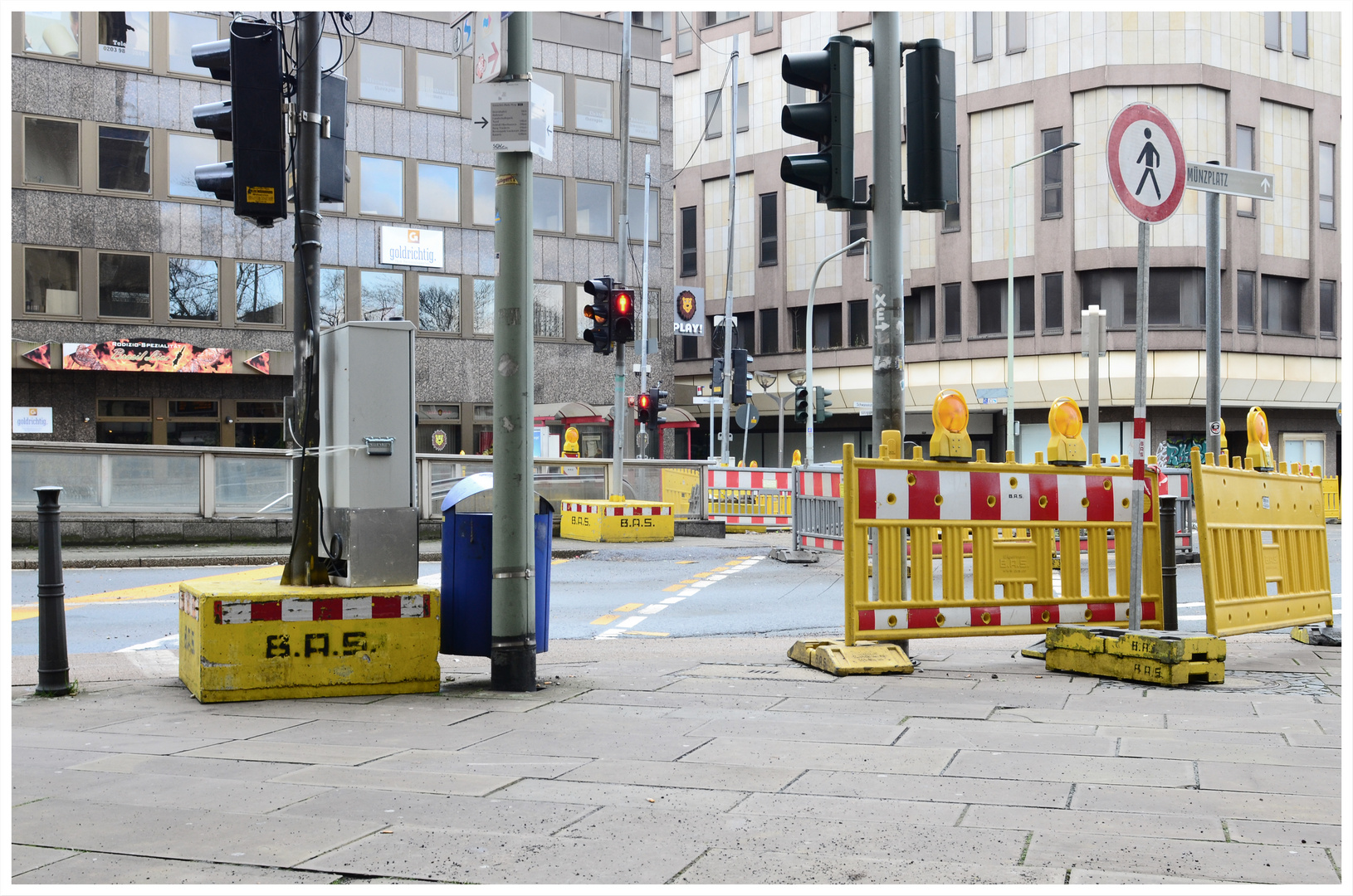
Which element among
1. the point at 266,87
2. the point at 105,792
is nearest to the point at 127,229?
the point at 266,87

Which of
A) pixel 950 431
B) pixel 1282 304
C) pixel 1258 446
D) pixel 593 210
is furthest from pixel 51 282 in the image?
pixel 1282 304

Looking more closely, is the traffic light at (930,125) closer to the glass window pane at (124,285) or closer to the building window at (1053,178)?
the glass window pane at (124,285)

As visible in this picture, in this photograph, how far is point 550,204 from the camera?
42.8 meters

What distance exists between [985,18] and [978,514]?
41736mm

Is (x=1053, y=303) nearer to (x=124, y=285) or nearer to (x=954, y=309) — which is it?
(x=954, y=309)

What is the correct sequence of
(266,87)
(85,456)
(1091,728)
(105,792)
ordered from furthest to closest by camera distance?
(85,456) < (266,87) < (1091,728) < (105,792)

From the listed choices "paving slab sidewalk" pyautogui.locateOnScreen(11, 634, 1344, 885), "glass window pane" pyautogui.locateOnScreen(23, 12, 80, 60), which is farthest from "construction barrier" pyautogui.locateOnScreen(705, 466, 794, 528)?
"glass window pane" pyautogui.locateOnScreen(23, 12, 80, 60)

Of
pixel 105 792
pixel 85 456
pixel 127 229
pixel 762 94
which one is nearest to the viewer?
pixel 105 792

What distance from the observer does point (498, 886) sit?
141 inches

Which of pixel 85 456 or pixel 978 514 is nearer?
pixel 978 514

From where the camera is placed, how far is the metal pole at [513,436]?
7.08 meters

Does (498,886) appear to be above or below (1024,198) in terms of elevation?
below

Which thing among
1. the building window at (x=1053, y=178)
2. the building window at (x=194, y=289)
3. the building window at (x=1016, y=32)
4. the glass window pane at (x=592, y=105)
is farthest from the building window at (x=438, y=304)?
the building window at (x=1016, y=32)

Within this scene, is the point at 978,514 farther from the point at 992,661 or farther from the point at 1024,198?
the point at 1024,198
